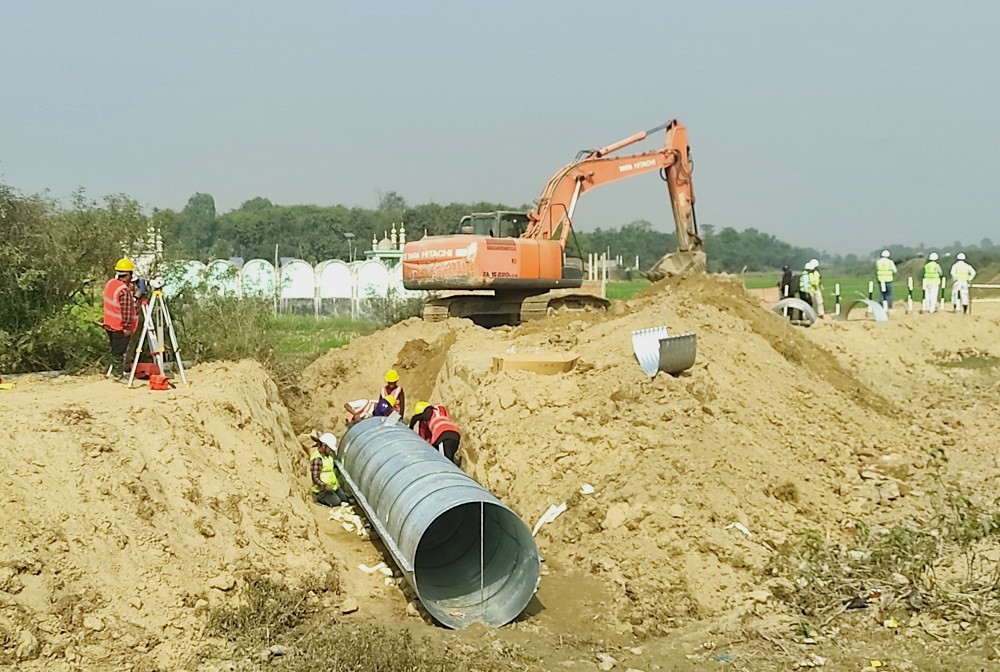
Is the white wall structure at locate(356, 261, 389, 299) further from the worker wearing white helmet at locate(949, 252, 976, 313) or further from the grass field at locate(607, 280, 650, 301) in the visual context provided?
the worker wearing white helmet at locate(949, 252, 976, 313)

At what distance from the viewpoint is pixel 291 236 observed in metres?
77.7

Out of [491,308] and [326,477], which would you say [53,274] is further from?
[491,308]

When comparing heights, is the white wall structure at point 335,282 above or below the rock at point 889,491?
above

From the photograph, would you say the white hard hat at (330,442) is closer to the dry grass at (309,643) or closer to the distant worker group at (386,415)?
the distant worker group at (386,415)

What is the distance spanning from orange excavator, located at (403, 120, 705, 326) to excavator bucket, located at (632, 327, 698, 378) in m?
5.96

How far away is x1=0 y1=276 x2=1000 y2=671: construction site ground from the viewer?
6562mm

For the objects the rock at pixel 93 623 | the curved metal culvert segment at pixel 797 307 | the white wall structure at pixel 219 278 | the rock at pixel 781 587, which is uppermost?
the white wall structure at pixel 219 278

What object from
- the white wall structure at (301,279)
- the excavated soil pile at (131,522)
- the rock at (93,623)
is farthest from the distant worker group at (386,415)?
the white wall structure at (301,279)

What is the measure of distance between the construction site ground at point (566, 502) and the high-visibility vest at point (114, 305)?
715mm

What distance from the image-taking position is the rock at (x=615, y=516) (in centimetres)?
909

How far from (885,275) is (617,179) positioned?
951 cm

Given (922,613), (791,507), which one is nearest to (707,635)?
(922,613)

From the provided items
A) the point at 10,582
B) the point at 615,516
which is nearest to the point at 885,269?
the point at 615,516

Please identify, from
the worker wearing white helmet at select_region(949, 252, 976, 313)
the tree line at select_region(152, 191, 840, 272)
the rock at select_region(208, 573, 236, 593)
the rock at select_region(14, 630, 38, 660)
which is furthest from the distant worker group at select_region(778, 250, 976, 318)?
the tree line at select_region(152, 191, 840, 272)
